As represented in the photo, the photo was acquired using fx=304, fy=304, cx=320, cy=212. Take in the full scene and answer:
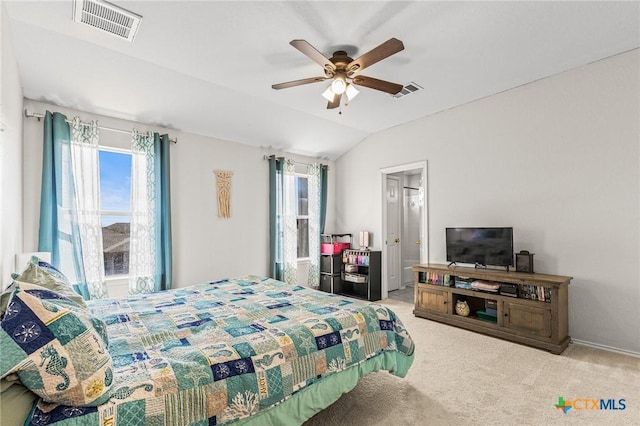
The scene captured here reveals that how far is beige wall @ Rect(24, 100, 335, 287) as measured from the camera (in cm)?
413

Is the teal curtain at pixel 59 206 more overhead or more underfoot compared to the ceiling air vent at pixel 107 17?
more underfoot

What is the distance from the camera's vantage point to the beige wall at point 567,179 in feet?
10.0

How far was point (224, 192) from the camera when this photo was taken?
460cm

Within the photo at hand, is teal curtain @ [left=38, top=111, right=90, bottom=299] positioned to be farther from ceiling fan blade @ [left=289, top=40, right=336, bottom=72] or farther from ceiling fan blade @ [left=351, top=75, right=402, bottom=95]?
ceiling fan blade @ [left=351, top=75, right=402, bottom=95]

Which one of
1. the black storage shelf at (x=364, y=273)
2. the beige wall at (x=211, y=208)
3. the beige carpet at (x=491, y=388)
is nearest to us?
the beige carpet at (x=491, y=388)

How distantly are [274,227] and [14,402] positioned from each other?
159 inches

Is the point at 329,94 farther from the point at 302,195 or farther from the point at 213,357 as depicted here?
the point at 302,195

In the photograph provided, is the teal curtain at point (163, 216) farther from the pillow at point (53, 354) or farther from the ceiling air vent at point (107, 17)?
the pillow at point (53, 354)

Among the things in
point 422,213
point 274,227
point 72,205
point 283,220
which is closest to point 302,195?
point 283,220

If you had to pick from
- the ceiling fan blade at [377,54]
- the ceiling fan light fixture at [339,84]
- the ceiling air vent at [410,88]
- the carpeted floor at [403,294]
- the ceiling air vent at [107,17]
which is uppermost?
the ceiling air vent at [410,88]

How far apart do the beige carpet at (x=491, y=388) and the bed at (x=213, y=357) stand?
279 millimetres

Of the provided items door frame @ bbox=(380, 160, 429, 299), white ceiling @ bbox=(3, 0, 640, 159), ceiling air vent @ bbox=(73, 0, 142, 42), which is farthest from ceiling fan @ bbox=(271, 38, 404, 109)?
door frame @ bbox=(380, 160, 429, 299)

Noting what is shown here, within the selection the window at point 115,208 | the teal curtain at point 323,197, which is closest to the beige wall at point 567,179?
the teal curtain at point 323,197

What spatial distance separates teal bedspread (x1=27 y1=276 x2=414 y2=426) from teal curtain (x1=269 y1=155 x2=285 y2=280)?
2279 millimetres
